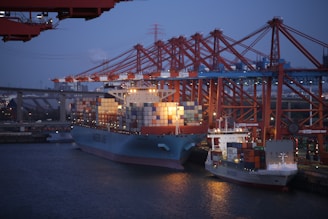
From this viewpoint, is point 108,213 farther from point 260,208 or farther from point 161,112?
point 161,112

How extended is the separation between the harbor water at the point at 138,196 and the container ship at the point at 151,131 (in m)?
1.24

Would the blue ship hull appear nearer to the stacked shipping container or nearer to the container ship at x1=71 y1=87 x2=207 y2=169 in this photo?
the container ship at x1=71 y1=87 x2=207 y2=169

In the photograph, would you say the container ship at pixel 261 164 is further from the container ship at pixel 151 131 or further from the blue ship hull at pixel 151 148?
the container ship at pixel 151 131

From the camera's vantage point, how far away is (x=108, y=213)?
24.2m

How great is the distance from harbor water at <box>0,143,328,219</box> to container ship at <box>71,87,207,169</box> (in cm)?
124

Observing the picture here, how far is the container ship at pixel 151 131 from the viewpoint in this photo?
38281 millimetres

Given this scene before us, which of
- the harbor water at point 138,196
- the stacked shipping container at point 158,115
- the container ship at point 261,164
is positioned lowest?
the harbor water at point 138,196

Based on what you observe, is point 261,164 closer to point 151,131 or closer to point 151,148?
point 151,131

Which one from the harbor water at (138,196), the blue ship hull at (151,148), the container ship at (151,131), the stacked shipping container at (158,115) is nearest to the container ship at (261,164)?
the harbor water at (138,196)

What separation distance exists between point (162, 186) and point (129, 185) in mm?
2125

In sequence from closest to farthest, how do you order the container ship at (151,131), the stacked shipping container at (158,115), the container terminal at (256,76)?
1. the container terminal at (256,76)
2. the container ship at (151,131)
3. the stacked shipping container at (158,115)

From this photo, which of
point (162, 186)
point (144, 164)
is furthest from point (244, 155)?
point (144, 164)

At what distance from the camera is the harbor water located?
2405 centimetres

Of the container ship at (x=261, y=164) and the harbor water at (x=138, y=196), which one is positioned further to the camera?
the container ship at (x=261, y=164)
